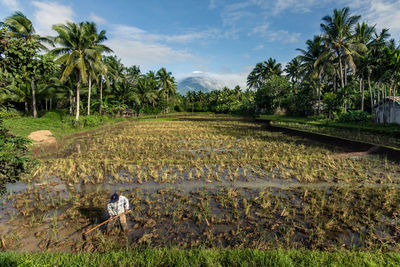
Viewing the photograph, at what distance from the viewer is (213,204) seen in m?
5.12

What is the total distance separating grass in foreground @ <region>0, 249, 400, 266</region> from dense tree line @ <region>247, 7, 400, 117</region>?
1795 cm

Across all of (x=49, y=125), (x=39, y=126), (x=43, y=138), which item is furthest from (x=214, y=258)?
(x=49, y=125)

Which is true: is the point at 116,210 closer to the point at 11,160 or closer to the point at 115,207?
the point at 115,207

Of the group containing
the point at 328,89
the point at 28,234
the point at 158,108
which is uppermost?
the point at 328,89

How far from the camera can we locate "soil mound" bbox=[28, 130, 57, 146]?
40.8 feet

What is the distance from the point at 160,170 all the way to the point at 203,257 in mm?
5140

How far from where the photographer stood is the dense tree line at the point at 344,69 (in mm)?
18094

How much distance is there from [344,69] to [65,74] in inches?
1459

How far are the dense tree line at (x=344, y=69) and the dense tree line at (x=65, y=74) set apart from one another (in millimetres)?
20634

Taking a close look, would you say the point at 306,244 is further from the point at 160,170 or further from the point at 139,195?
the point at 160,170

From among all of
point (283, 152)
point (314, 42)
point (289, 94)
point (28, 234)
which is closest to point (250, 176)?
point (283, 152)

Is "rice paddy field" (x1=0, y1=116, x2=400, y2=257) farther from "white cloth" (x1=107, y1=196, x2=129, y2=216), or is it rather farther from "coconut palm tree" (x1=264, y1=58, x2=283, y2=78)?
"coconut palm tree" (x1=264, y1=58, x2=283, y2=78)

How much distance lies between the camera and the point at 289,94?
37344mm

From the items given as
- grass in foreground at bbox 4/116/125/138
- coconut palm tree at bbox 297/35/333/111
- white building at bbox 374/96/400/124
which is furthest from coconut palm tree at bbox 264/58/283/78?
grass in foreground at bbox 4/116/125/138
